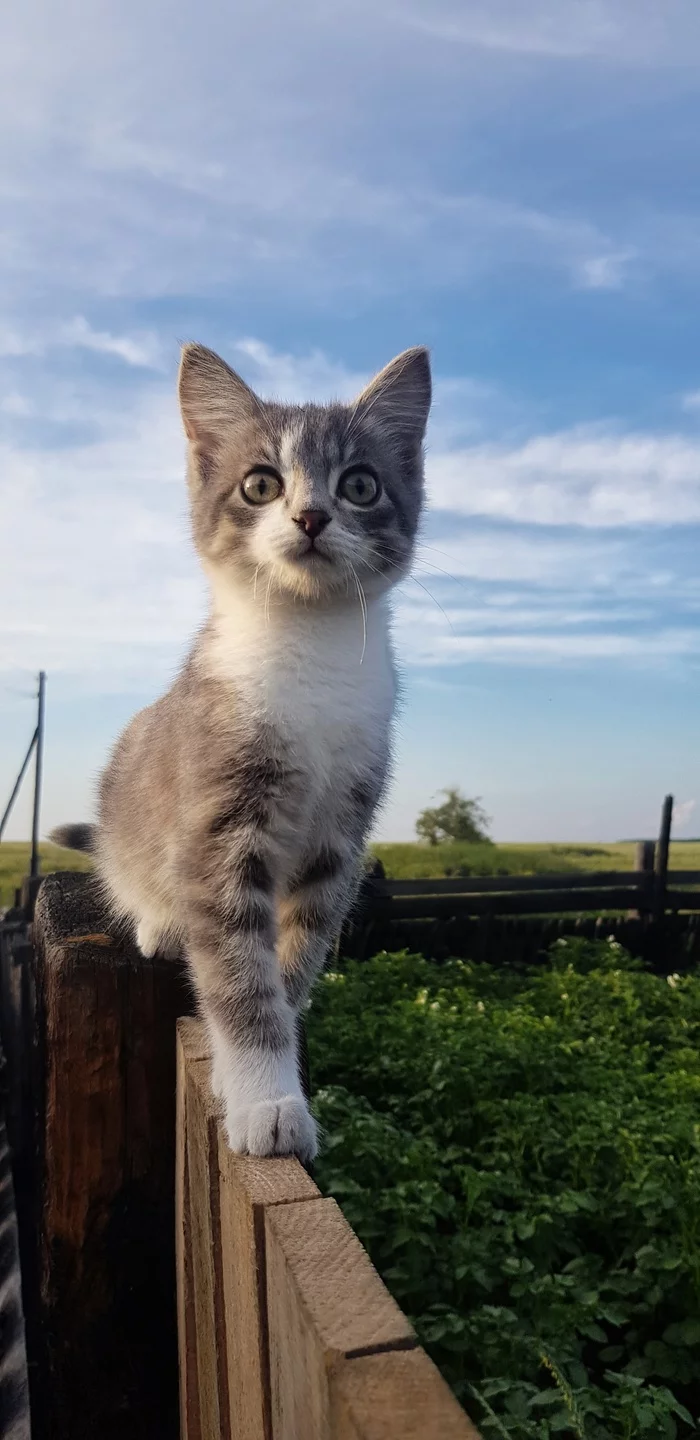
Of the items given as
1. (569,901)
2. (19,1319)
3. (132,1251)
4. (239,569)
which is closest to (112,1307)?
(132,1251)

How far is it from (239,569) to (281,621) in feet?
0.50

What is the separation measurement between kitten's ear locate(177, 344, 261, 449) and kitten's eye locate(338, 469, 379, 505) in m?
0.31

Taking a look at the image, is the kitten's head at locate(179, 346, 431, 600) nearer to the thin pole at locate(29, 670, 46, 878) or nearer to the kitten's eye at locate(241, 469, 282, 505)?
the kitten's eye at locate(241, 469, 282, 505)

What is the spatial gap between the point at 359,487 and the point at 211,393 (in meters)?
0.43

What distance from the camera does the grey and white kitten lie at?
1.91 meters

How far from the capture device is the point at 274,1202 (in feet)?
4.43

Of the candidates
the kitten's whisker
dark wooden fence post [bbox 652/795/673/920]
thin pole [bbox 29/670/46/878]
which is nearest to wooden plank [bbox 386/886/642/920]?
dark wooden fence post [bbox 652/795/673/920]

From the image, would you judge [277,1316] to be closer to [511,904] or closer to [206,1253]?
[206,1253]

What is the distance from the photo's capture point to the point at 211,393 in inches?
91.7

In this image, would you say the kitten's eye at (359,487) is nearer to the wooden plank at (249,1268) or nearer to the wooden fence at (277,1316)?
the wooden fence at (277,1316)

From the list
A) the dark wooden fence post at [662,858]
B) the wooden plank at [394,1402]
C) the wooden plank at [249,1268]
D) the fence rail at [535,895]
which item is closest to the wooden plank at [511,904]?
the fence rail at [535,895]

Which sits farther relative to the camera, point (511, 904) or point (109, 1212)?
point (511, 904)

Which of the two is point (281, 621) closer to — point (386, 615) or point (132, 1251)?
point (386, 615)

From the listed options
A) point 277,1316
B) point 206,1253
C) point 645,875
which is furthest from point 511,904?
point 277,1316
